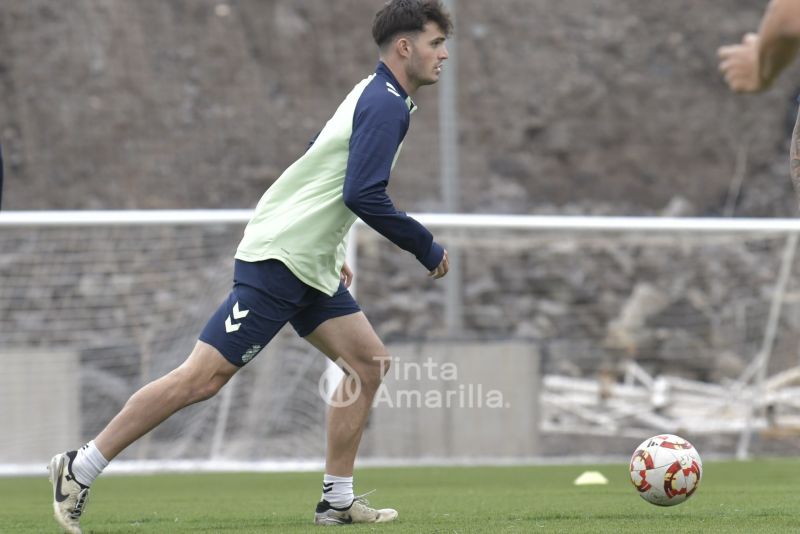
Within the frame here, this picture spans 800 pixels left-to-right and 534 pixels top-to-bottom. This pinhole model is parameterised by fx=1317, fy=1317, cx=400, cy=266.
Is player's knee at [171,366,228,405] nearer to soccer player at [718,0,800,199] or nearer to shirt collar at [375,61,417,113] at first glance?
shirt collar at [375,61,417,113]

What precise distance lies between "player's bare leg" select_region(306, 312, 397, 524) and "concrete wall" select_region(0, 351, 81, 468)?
591 centimetres

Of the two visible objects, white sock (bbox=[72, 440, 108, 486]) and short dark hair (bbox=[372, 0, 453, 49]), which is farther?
short dark hair (bbox=[372, 0, 453, 49])

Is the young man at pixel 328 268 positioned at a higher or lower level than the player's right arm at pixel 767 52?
lower

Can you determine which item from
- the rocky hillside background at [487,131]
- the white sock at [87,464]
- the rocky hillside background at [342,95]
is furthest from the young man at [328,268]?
the rocky hillside background at [342,95]

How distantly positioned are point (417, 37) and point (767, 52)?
1.81 meters

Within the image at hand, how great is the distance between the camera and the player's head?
5.20 meters

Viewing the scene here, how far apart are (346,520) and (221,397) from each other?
6164 mm

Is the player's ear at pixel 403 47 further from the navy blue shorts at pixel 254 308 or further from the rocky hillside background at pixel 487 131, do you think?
the rocky hillside background at pixel 487 131

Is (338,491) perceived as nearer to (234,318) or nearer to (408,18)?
(234,318)

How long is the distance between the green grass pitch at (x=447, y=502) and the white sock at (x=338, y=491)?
0.51 feet

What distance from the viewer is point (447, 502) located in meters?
6.37

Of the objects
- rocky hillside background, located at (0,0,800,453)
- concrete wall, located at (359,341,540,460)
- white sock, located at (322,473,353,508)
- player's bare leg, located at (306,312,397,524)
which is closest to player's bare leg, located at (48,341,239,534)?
player's bare leg, located at (306,312,397,524)

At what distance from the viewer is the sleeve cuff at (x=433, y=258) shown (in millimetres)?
5074

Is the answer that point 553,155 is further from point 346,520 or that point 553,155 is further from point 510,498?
point 346,520
